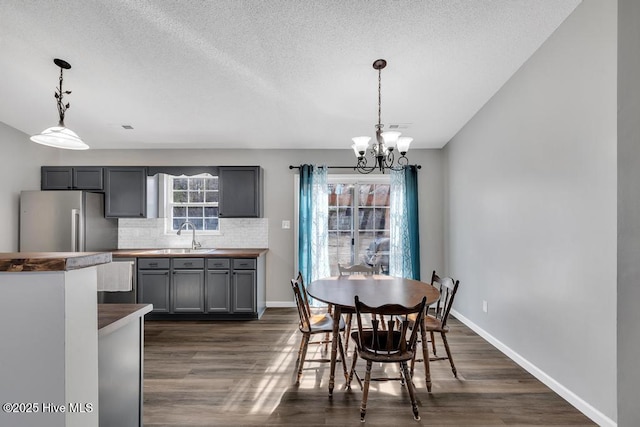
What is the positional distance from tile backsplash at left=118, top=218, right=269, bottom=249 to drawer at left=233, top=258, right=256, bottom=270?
67cm

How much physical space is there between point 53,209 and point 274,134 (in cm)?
296

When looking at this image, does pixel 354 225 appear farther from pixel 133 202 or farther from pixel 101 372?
pixel 101 372

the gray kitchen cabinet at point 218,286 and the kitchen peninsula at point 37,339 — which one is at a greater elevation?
the kitchen peninsula at point 37,339

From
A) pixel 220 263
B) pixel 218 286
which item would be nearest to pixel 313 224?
pixel 220 263

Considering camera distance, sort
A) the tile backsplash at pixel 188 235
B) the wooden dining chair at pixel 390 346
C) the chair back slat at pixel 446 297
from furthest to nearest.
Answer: the tile backsplash at pixel 188 235 → the chair back slat at pixel 446 297 → the wooden dining chair at pixel 390 346

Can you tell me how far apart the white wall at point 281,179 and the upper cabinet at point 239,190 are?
0.35 metres

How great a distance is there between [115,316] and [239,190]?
121 inches

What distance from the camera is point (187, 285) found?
410cm

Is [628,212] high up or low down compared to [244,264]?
up

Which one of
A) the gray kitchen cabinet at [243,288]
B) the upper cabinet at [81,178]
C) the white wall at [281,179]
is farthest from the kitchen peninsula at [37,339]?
the upper cabinet at [81,178]

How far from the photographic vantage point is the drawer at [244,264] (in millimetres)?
4105

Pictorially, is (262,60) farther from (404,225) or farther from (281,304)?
(281,304)

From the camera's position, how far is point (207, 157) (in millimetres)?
4766

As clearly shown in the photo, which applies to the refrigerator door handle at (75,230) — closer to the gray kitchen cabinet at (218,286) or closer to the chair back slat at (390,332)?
the gray kitchen cabinet at (218,286)
